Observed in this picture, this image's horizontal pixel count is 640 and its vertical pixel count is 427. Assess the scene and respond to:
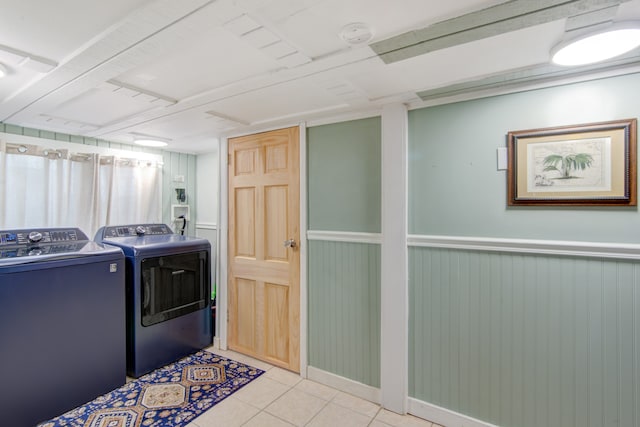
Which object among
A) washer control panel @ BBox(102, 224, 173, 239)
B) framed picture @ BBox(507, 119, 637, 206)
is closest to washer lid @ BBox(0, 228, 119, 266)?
washer control panel @ BBox(102, 224, 173, 239)

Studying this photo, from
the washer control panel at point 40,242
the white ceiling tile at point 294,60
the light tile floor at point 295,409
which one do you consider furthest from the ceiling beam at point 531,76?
the washer control panel at point 40,242

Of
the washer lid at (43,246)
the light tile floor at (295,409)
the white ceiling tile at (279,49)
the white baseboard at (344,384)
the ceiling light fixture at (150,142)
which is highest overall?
the ceiling light fixture at (150,142)

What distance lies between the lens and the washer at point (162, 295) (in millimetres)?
2459

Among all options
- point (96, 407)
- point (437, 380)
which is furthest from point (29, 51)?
point (437, 380)

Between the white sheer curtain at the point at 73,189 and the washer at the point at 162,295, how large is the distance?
309 millimetres

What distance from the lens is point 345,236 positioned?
230cm

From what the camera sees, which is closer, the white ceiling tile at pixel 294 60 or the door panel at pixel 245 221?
the white ceiling tile at pixel 294 60

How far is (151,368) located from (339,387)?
5.22ft

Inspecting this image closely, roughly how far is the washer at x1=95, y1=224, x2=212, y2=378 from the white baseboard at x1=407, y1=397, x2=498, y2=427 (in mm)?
2028

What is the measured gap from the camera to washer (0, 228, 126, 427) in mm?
1814

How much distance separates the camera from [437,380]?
1965 millimetres

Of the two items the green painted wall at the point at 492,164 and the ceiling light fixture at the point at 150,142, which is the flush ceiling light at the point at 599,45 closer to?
the green painted wall at the point at 492,164

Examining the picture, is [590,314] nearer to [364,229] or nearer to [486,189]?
[486,189]

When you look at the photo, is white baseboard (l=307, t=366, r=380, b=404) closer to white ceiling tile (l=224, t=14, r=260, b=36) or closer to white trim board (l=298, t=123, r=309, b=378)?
white trim board (l=298, t=123, r=309, b=378)
